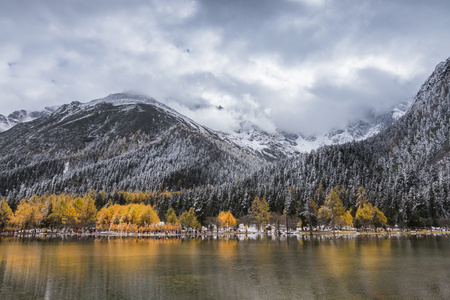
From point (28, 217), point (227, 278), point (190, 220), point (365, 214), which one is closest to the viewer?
point (227, 278)

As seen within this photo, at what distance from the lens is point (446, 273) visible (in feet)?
128

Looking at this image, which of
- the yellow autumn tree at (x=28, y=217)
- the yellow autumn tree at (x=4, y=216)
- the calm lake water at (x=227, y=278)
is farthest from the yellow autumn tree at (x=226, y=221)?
the calm lake water at (x=227, y=278)

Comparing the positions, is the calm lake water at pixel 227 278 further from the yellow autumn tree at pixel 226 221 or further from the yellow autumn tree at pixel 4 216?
the yellow autumn tree at pixel 4 216

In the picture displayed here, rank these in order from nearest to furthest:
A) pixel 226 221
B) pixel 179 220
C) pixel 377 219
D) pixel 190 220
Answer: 1. pixel 377 219
2. pixel 190 220
3. pixel 179 220
4. pixel 226 221

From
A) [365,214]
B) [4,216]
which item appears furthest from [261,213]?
[4,216]

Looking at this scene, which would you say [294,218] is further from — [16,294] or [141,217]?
[16,294]

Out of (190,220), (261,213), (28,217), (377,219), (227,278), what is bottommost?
(227,278)

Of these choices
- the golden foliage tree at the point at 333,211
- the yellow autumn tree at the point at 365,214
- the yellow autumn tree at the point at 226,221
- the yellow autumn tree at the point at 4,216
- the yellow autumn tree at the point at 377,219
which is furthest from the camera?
the yellow autumn tree at the point at 226,221

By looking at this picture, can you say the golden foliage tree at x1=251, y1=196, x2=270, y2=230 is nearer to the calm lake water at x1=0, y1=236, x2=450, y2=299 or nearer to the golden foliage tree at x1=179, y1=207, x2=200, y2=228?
the golden foliage tree at x1=179, y1=207, x2=200, y2=228

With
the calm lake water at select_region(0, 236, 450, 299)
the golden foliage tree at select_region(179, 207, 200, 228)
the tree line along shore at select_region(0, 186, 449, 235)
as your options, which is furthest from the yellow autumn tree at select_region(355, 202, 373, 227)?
the calm lake water at select_region(0, 236, 450, 299)

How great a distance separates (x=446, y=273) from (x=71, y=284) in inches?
1743

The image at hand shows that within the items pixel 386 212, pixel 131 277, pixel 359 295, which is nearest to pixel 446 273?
pixel 359 295

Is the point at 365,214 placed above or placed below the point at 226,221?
above

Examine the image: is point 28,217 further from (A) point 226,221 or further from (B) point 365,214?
(B) point 365,214
